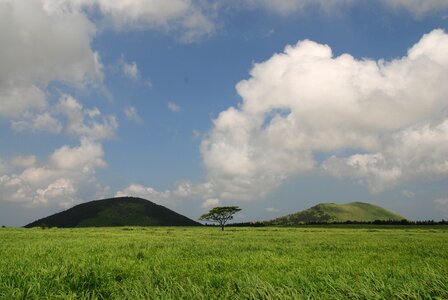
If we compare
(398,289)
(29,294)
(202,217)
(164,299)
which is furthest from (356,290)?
(202,217)

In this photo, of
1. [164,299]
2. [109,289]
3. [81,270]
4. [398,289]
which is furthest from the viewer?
[81,270]

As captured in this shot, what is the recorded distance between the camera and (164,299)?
20.0 ft

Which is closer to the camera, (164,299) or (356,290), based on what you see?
Result: (356,290)

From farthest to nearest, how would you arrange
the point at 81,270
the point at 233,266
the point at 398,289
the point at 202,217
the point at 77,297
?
the point at 202,217 < the point at 233,266 < the point at 81,270 < the point at 77,297 < the point at 398,289

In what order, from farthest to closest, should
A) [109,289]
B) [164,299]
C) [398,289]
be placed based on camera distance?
[109,289] < [164,299] < [398,289]

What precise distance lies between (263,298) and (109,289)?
466 centimetres

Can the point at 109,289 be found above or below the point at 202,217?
below

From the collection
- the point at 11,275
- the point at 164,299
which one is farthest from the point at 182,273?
the point at 164,299

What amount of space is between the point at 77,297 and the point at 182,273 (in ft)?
14.7

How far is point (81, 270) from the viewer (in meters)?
9.84

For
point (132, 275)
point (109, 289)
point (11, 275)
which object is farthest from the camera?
point (132, 275)

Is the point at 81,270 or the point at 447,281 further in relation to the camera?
the point at 81,270

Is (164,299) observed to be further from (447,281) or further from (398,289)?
(447,281)

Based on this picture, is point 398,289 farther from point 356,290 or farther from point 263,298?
point 263,298
